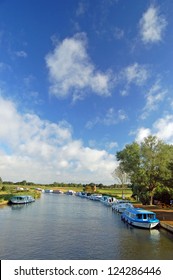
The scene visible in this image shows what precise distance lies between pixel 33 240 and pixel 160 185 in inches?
2376

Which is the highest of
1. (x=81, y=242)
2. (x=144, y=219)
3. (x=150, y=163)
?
(x=150, y=163)

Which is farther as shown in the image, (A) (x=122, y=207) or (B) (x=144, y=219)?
(A) (x=122, y=207)

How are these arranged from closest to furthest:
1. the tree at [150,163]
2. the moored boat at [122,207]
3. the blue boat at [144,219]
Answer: the blue boat at [144,219] < the moored boat at [122,207] < the tree at [150,163]

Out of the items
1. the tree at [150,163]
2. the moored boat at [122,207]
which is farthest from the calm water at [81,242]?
the tree at [150,163]

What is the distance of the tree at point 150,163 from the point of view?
8719 centimetres

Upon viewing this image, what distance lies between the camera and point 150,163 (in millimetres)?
89062

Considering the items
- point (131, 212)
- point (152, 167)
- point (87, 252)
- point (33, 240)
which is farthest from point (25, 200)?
point (87, 252)

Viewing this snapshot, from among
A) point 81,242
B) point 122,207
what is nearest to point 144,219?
point 81,242

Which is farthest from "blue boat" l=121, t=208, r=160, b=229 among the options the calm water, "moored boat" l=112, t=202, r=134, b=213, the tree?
the tree

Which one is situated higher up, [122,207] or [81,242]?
[122,207]

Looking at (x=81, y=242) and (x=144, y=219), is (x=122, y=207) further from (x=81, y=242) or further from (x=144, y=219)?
(x=81, y=242)

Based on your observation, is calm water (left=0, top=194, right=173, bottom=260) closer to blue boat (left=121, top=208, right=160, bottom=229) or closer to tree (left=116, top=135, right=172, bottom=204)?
blue boat (left=121, top=208, right=160, bottom=229)

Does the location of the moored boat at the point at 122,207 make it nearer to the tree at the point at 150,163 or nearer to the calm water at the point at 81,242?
the tree at the point at 150,163
